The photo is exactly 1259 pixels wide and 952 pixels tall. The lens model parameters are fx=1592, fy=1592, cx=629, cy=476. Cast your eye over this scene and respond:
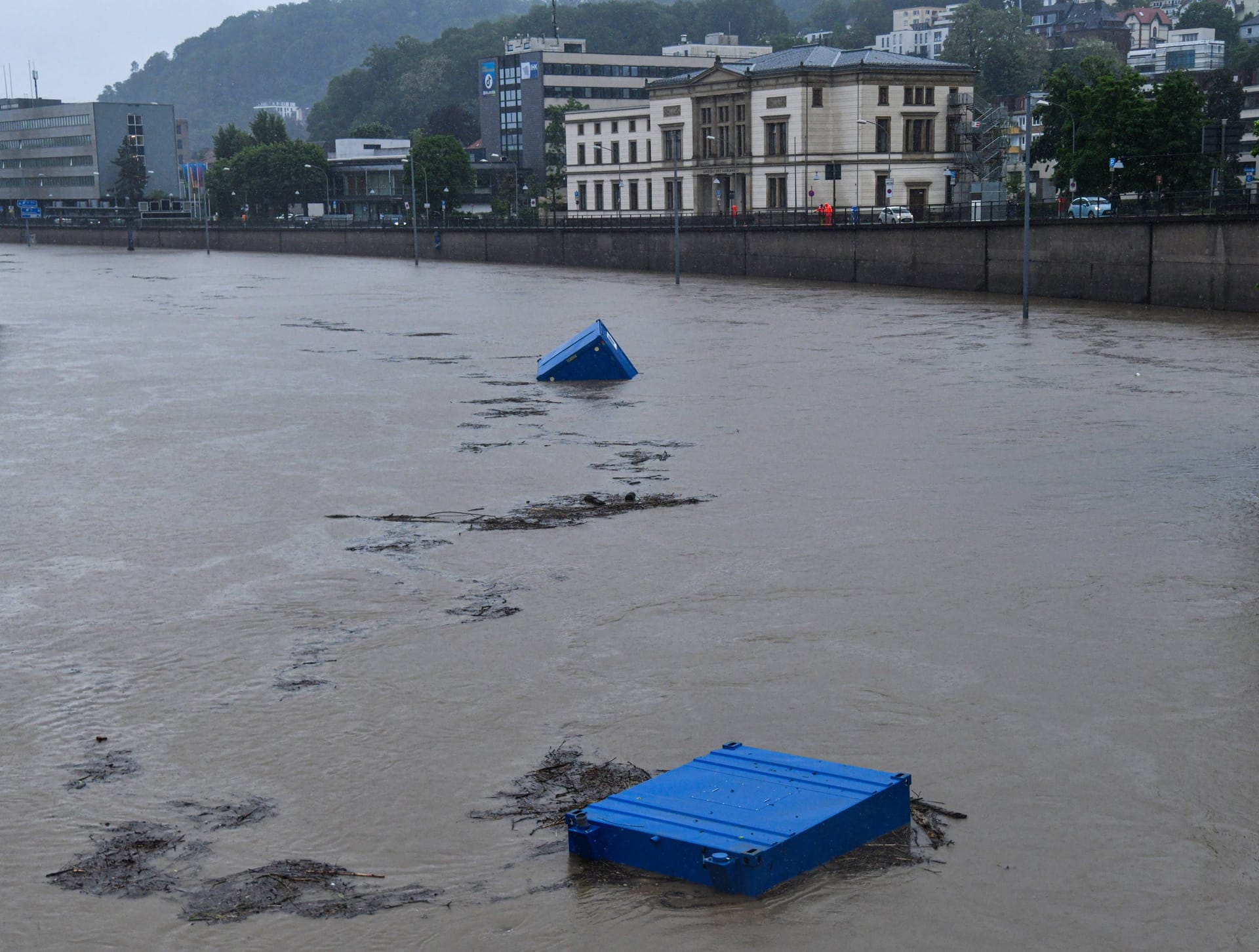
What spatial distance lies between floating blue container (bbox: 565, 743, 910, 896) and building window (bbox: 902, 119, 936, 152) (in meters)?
95.2

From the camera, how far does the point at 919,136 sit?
101m

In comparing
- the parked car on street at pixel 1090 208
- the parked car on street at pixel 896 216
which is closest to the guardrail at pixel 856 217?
the parked car on street at pixel 1090 208

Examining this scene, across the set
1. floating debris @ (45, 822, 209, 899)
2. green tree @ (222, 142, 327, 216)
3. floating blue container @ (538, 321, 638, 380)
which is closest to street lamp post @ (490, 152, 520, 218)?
green tree @ (222, 142, 327, 216)

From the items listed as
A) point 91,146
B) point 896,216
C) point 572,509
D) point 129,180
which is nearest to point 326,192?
point 129,180

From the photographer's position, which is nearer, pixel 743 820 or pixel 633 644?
pixel 743 820

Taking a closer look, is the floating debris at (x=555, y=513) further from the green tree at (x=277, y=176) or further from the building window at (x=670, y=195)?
the green tree at (x=277, y=176)

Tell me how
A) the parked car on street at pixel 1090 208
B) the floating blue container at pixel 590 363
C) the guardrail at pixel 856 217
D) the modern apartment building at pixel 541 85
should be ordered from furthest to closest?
the modern apartment building at pixel 541 85 < the parked car on street at pixel 1090 208 < the guardrail at pixel 856 217 < the floating blue container at pixel 590 363

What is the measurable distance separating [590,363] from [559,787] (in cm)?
2280

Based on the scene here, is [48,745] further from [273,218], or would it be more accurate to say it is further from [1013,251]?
[273,218]

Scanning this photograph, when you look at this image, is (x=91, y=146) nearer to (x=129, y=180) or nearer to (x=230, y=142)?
(x=129, y=180)

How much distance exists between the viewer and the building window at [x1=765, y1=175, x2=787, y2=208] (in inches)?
4050

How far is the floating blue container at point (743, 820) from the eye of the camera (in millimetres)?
8297

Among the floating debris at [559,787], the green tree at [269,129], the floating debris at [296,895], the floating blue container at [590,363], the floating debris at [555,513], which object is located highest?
the green tree at [269,129]

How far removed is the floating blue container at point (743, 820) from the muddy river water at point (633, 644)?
0.64 ft
